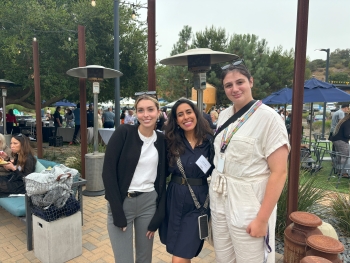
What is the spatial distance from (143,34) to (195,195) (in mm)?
10132

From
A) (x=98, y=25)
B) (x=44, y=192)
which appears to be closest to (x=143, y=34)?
(x=98, y=25)

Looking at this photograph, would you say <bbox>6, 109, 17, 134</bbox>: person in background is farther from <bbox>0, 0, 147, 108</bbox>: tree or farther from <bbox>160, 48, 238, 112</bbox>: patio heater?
<bbox>160, 48, 238, 112</bbox>: patio heater

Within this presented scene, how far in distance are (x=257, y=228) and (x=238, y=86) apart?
95 cm

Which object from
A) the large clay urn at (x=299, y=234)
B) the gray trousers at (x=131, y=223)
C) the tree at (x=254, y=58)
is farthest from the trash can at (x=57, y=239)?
the tree at (x=254, y=58)

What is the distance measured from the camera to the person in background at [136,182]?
2076mm

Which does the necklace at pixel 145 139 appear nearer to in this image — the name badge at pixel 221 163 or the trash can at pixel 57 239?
the name badge at pixel 221 163

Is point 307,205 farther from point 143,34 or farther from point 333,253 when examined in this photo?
point 143,34

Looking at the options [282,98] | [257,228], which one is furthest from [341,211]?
[282,98]

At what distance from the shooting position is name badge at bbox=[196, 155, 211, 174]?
212cm

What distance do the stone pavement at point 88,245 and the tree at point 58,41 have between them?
236 inches

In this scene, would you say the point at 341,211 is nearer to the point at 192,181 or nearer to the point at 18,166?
the point at 192,181

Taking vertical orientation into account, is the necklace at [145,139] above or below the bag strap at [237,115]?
below

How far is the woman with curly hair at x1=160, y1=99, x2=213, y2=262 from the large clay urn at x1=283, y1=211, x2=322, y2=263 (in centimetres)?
111

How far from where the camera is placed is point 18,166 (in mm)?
4008
